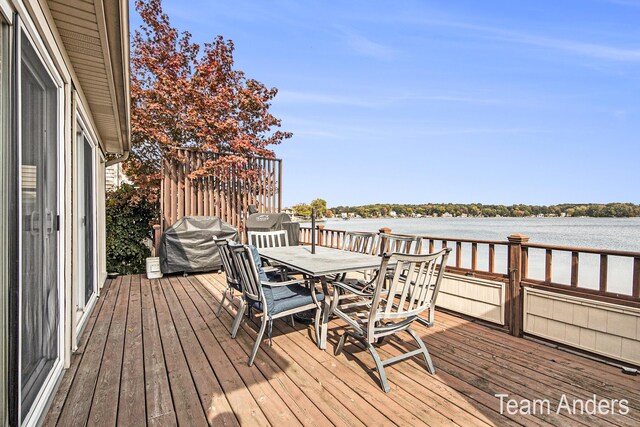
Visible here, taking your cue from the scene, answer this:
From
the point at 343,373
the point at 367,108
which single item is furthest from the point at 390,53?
the point at 343,373

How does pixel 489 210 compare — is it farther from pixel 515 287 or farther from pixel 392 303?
pixel 392 303

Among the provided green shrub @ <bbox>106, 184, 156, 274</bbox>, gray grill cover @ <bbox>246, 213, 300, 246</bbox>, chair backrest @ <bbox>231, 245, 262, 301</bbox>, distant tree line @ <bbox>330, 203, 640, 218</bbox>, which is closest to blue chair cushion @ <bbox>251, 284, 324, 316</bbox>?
chair backrest @ <bbox>231, 245, 262, 301</bbox>

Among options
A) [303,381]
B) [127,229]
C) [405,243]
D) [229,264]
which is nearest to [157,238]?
[127,229]

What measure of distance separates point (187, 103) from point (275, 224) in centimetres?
370

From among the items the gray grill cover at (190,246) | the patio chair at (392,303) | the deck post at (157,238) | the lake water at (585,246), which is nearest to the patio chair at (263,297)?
the patio chair at (392,303)

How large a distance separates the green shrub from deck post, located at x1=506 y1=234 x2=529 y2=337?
21.7ft

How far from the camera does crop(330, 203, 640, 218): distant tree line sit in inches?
189

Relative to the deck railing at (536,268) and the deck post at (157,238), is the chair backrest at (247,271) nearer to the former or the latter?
the deck railing at (536,268)

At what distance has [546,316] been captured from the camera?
2.99m

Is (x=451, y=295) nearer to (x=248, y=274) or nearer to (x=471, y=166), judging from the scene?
(x=248, y=274)

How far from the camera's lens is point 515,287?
3.25 metres

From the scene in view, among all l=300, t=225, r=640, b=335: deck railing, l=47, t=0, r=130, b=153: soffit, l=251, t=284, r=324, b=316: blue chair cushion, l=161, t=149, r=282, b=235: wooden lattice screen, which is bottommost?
l=251, t=284, r=324, b=316: blue chair cushion

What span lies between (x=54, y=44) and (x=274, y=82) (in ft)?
20.7

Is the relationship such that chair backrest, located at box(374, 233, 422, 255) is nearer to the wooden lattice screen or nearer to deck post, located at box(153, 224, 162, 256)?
the wooden lattice screen
